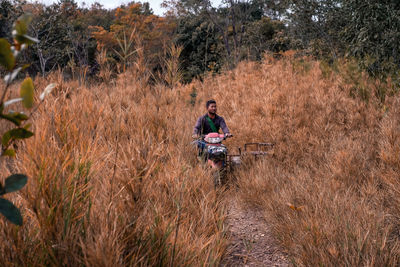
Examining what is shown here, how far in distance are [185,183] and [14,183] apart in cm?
155

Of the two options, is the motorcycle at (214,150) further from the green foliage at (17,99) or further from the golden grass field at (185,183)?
the green foliage at (17,99)

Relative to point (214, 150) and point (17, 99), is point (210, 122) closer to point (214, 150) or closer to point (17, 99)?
point (214, 150)

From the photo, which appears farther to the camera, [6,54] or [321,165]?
[321,165]

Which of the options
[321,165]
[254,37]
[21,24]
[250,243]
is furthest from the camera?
[254,37]

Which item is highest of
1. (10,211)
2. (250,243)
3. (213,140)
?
(10,211)

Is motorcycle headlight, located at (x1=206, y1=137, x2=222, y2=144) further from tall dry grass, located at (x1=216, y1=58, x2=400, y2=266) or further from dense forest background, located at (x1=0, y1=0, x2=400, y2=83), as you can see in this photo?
dense forest background, located at (x1=0, y1=0, x2=400, y2=83)

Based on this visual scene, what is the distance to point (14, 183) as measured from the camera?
70 cm

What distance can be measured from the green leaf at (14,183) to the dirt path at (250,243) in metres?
1.83

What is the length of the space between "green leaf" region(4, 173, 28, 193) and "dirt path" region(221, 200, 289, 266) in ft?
5.99

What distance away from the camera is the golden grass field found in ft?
4.14

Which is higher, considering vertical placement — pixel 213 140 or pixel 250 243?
pixel 213 140

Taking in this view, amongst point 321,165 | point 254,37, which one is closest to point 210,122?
point 321,165

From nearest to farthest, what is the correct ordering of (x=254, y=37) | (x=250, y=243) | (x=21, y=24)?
(x=21, y=24) < (x=250, y=243) < (x=254, y=37)

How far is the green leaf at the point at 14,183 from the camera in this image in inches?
27.1
